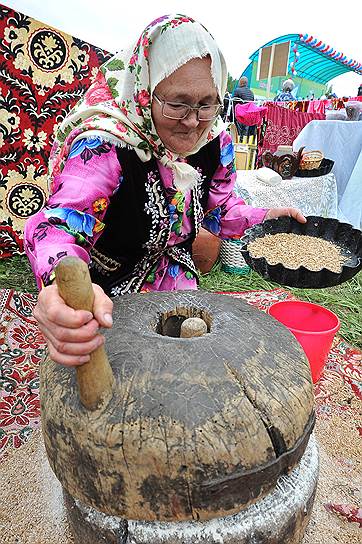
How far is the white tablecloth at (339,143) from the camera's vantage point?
4242mm

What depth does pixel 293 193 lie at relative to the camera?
132 inches

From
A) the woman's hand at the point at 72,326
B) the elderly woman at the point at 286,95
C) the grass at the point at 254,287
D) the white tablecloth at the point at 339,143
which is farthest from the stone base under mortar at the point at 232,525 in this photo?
the elderly woman at the point at 286,95

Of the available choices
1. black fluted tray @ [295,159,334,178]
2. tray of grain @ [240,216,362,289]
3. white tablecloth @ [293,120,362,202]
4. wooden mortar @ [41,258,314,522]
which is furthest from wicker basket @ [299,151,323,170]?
wooden mortar @ [41,258,314,522]

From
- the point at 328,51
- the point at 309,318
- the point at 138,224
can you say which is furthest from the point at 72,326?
the point at 328,51

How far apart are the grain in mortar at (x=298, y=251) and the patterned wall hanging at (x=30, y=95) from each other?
185cm

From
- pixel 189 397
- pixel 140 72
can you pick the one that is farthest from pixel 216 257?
pixel 189 397

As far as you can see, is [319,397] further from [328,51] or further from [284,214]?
[328,51]

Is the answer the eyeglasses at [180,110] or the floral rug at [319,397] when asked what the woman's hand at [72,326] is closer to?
the eyeglasses at [180,110]

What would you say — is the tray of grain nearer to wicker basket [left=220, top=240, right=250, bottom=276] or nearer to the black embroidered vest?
the black embroidered vest

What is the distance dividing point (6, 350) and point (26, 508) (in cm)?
97

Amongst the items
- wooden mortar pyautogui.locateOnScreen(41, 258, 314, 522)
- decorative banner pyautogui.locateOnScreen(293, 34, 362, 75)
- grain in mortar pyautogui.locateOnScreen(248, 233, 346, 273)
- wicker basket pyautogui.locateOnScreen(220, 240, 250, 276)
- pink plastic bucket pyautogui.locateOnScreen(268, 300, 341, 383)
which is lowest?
wicker basket pyautogui.locateOnScreen(220, 240, 250, 276)

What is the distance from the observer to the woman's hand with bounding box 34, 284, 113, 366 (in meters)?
0.63

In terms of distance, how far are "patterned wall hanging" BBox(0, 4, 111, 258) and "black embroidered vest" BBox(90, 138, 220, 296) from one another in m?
1.62

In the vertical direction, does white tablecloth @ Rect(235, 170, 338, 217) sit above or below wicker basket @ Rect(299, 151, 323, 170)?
below
